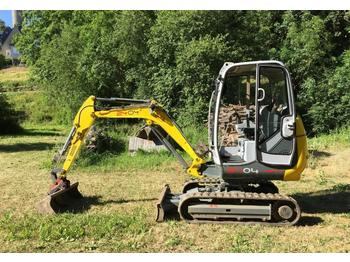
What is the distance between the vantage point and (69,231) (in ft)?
22.4

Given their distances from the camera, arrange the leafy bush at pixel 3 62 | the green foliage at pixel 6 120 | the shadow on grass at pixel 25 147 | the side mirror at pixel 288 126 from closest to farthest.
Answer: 1. the side mirror at pixel 288 126
2. the shadow on grass at pixel 25 147
3. the green foliage at pixel 6 120
4. the leafy bush at pixel 3 62

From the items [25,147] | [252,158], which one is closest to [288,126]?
[252,158]

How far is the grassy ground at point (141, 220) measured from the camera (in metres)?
6.38

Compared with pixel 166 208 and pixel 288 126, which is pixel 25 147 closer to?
pixel 166 208

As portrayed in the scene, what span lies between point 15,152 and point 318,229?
11448 millimetres

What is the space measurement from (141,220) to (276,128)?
246 cm

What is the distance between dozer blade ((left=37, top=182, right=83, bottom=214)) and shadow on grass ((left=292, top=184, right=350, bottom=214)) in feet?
13.0

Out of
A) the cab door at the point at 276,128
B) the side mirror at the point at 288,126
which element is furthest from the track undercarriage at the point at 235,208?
the side mirror at the point at 288,126

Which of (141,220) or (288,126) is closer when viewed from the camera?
(288,126)

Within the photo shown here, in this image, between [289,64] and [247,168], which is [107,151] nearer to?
[247,168]

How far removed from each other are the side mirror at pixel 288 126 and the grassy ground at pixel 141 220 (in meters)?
1.35

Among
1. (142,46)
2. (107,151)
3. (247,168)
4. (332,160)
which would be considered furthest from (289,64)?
(247,168)

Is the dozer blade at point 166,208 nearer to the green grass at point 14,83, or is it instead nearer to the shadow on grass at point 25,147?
the shadow on grass at point 25,147

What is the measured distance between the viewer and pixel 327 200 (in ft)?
29.0
